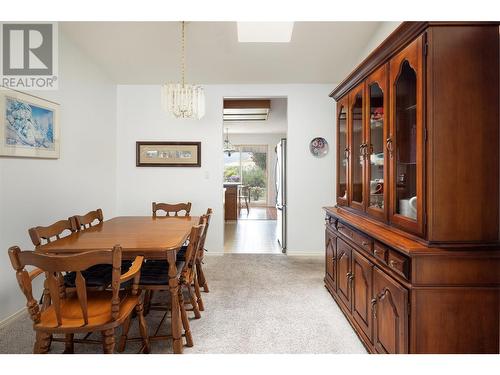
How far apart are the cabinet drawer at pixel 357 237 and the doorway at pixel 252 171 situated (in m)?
3.76

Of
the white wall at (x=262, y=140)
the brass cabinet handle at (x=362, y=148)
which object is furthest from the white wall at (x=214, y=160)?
the white wall at (x=262, y=140)

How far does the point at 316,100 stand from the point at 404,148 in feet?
9.21

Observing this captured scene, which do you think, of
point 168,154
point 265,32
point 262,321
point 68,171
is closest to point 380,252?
point 262,321

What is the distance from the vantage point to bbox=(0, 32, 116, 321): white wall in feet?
8.00

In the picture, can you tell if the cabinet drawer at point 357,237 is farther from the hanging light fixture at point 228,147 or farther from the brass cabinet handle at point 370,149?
the hanging light fixture at point 228,147

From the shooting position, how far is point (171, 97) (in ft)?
9.27

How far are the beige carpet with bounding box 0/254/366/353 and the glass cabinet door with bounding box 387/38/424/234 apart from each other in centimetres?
100

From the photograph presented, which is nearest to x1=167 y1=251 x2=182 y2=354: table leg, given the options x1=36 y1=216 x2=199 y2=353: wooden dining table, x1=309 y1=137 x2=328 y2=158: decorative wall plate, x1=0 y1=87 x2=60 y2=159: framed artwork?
x1=36 y1=216 x2=199 y2=353: wooden dining table

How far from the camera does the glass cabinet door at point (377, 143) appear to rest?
76.7 inches

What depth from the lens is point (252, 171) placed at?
10.8m

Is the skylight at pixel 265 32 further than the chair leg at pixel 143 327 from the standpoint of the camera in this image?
Yes

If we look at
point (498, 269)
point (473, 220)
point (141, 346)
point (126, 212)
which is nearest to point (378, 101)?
point (473, 220)

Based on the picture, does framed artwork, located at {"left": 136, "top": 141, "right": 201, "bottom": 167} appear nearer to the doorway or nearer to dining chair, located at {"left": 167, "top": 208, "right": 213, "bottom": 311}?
dining chair, located at {"left": 167, "top": 208, "right": 213, "bottom": 311}

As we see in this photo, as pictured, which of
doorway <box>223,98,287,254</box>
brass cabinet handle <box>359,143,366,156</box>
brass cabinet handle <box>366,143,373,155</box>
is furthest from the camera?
doorway <box>223,98,287,254</box>
